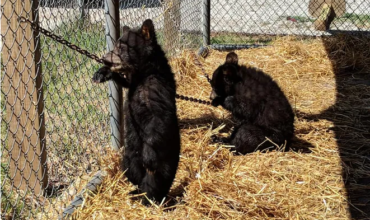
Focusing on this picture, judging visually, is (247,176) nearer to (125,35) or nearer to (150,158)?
(150,158)

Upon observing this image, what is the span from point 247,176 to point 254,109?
3.11 ft

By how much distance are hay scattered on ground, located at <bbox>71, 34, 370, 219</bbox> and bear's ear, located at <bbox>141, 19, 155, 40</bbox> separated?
1.22m

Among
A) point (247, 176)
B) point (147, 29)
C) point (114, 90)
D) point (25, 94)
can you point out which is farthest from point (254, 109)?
point (25, 94)

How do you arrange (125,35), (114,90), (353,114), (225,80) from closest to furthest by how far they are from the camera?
(125,35), (114,90), (225,80), (353,114)

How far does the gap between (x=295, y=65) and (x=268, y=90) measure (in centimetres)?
338

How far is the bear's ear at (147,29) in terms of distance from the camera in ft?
13.8

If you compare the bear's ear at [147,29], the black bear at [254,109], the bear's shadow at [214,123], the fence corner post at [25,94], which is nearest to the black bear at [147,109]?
the bear's ear at [147,29]

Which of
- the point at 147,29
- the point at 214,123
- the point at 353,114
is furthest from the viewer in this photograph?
the point at 353,114

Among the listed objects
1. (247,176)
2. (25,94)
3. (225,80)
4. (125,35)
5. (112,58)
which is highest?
(125,35)

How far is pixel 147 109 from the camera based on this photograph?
13.0ft

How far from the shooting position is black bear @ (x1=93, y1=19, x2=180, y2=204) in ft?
13.0

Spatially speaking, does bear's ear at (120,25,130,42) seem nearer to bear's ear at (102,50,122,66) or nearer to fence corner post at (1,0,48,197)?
bear's ear at (102,50,122,66)

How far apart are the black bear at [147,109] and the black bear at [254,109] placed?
1413 millimetres

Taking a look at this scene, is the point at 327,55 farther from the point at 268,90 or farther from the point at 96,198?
the point at 96,198
